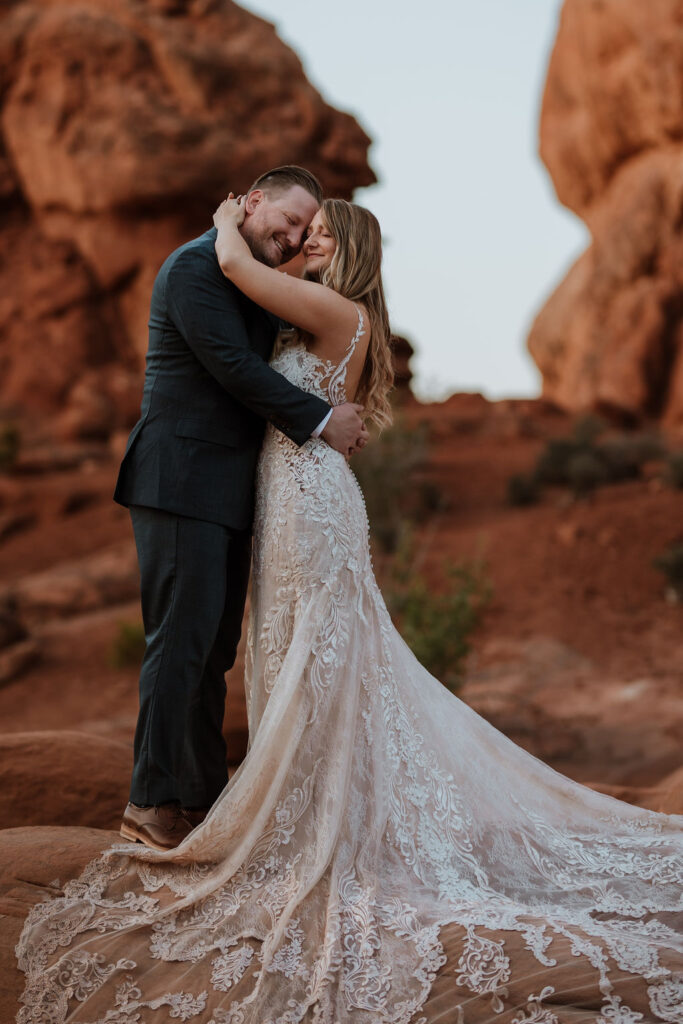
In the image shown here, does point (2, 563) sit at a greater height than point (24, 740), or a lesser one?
greater

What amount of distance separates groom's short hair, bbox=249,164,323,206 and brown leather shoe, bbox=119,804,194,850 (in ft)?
7.55

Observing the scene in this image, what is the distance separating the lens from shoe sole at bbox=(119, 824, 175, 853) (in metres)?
3.55

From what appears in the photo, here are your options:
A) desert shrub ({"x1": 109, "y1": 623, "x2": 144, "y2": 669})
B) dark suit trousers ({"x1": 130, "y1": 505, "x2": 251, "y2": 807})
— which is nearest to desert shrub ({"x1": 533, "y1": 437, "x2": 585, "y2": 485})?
desert shrub ({"x1": 109, "y1": 623, "x2": 144, "y2": 669})

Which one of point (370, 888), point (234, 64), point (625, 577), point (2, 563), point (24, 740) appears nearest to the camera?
point (370, 888)

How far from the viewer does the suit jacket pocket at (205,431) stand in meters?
3.71

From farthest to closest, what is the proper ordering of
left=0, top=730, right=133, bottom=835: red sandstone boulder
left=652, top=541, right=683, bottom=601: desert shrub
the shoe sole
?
left=652, top=541, right=683, bottom=601: desert shrub
left=0, top=730, right=133, bottom=835: red sandstone boulder
the shoe sole

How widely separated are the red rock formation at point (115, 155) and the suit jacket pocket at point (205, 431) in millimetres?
14546

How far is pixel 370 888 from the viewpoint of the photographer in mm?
3135

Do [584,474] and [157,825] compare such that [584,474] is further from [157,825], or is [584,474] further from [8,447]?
[157,825]

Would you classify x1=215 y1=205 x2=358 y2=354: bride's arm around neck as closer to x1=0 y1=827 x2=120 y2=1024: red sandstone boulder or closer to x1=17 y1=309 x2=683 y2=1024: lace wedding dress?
x1=17 y1=309 x2=683 y2=1024: lace wedding dress

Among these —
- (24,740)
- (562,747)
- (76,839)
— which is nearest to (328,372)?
(76,839)

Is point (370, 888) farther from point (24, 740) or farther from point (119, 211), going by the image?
point (119, 211)

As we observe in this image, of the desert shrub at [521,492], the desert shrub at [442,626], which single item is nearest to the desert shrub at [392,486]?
the desert shrub at [521,492]

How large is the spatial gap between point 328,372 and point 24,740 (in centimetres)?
234
